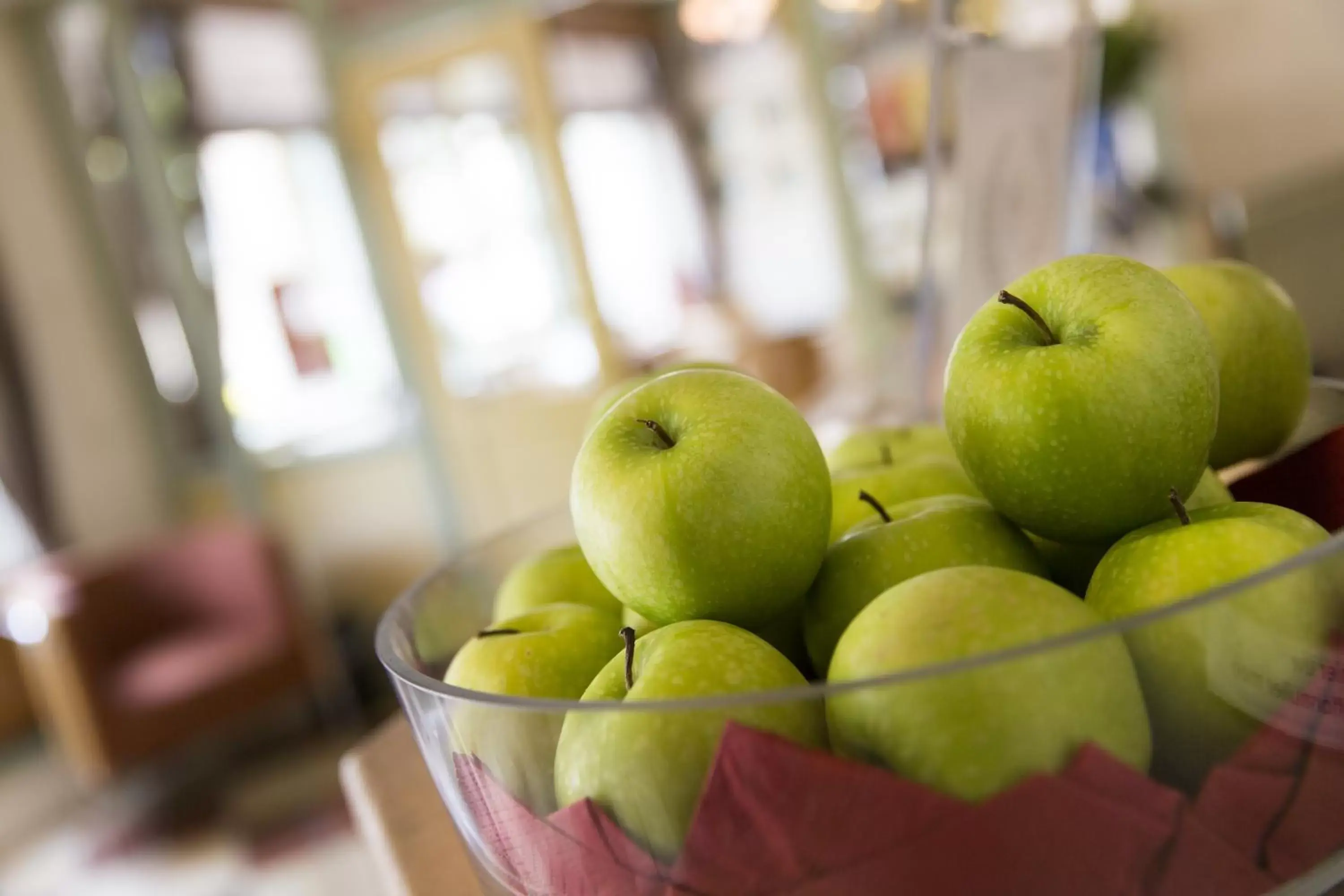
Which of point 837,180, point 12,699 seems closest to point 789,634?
point 837,180

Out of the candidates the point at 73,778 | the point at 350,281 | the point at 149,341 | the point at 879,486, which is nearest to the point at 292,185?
the point at 350,281

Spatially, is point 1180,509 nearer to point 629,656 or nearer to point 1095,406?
point 1095,406

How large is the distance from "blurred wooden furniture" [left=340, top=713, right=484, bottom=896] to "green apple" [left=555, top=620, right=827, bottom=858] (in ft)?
0.60

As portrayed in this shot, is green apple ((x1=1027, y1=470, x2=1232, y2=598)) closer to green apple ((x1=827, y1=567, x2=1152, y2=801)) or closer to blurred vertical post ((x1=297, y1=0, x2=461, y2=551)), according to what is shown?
green apple ((x1=827, y1=567, x2=1152, y2=801))

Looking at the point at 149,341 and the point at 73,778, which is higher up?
the point at 149,341

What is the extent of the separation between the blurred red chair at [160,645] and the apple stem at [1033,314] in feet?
11.3

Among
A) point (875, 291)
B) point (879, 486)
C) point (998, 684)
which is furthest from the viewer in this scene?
point (875, 291)

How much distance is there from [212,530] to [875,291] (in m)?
2.67

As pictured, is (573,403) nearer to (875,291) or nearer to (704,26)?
(875,291)

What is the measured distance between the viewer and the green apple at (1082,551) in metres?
0.53

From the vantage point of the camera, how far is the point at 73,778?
3854 mm

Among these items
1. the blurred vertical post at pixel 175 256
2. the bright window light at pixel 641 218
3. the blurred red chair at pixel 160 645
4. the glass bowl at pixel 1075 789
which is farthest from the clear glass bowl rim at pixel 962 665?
the bright window light at pixel 641 218

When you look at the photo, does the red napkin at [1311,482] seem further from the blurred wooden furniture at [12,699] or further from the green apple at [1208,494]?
the blurred wooden furniture at [12,699]

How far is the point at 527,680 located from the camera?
521 mm
